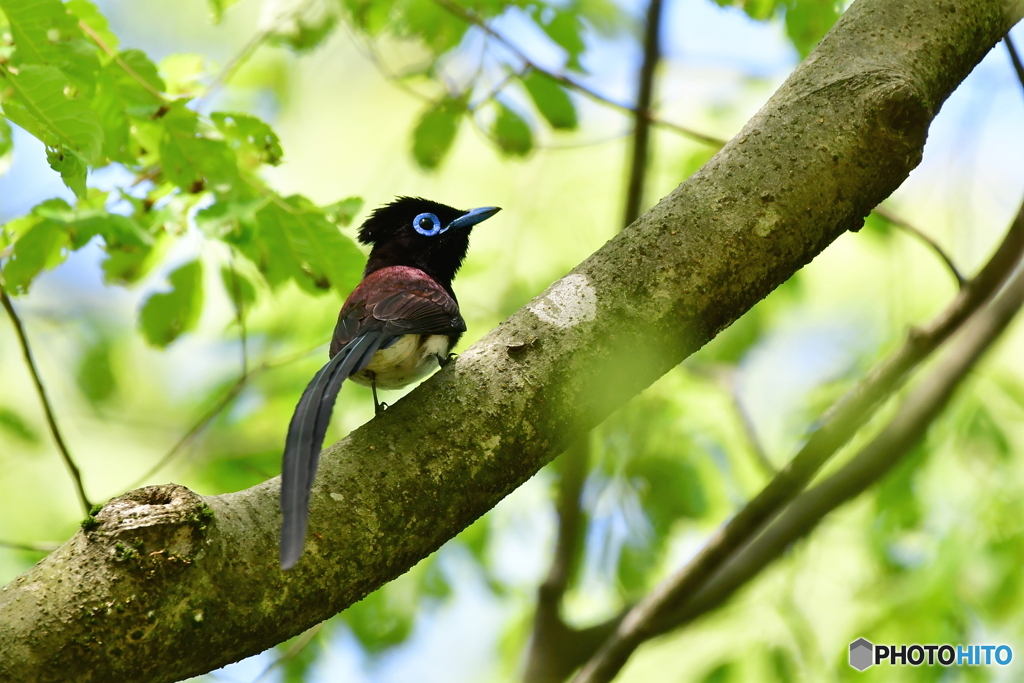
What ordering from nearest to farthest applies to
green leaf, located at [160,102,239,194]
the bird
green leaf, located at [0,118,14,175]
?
the bird
green leaf, located at [0,118,14,175]
green leaf, located at [160,102,239,194]

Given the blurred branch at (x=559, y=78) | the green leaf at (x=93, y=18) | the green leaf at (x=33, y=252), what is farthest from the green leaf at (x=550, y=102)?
the green leaf at (x=33, y=252)

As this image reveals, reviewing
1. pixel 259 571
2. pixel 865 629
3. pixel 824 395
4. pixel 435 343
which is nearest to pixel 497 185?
pixel 824 395


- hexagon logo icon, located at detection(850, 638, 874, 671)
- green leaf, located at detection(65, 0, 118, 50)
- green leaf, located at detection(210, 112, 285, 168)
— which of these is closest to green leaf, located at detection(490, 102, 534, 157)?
green leaf, located at detection(210, 112, 285, 168)

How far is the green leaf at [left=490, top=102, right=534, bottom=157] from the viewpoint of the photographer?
427 centimetres

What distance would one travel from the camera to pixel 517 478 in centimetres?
219

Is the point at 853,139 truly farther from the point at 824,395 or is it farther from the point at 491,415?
the point at 824,395

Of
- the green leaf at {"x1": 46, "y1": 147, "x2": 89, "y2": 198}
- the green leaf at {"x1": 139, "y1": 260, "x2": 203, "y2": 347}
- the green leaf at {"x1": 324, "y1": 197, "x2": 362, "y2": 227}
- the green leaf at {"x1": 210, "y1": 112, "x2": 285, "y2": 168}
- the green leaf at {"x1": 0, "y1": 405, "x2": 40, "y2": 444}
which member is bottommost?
the green leaf at {"x1": 46, "y1": 147, "x2": 89, "y2": 198}

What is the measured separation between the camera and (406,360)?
11.1 ft

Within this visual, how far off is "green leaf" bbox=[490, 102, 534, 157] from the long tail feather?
1944 mm

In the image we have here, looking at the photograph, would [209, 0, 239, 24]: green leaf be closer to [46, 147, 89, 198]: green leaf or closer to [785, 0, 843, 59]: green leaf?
[46, 147, 89, 198]: green leaf

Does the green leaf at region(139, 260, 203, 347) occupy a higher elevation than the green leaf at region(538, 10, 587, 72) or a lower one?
lower

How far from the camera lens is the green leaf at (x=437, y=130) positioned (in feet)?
14.1

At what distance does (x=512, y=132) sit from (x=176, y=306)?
1728 millimetres

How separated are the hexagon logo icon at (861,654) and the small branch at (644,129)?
2.25m
